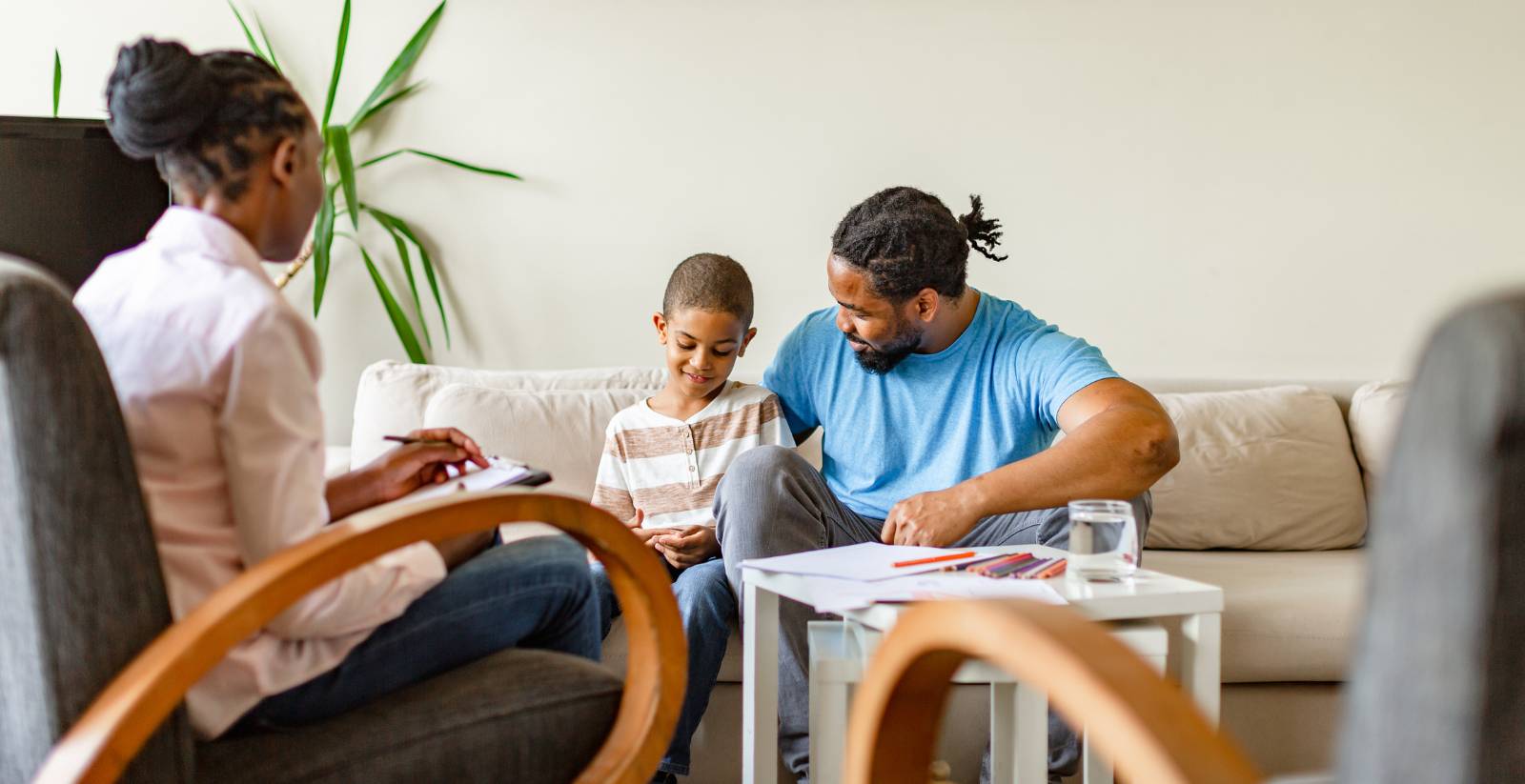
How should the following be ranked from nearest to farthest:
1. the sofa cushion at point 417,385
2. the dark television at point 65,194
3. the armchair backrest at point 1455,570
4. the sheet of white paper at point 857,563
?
the armchair backrest at point 1455,570 → the sheet of white paper at point 857,563 → the dark television at point 65,194 → the sofa cushion at point 417,385

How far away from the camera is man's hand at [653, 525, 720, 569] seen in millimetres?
2023

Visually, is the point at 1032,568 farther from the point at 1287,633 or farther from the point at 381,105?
the point at 381,105

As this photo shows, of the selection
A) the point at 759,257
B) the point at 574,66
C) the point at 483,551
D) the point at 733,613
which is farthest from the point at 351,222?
the point at 483,551

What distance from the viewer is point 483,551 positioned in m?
1.29

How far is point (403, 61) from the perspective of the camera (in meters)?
2.78

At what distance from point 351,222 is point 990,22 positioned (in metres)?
1.57

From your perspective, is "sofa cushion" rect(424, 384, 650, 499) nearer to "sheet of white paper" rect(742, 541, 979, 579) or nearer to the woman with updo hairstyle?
"sheet of white paper" rect(742, 541, 979, 579)

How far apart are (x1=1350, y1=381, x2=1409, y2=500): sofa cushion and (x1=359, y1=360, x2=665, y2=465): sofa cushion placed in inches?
59.0

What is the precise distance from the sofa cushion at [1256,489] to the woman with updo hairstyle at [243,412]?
1.60 meters

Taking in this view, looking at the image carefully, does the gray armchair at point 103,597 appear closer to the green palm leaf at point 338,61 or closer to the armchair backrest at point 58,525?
the armchair backrest at point 58,525

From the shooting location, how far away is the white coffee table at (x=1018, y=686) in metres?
1.26

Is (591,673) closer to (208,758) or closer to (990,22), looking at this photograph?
(208,758)

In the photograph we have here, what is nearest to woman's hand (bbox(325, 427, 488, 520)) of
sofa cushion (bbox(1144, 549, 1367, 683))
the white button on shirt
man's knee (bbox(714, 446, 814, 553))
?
the white button on shirt

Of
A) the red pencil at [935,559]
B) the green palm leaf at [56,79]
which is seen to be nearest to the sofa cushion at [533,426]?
the red pencil at [935,559]
